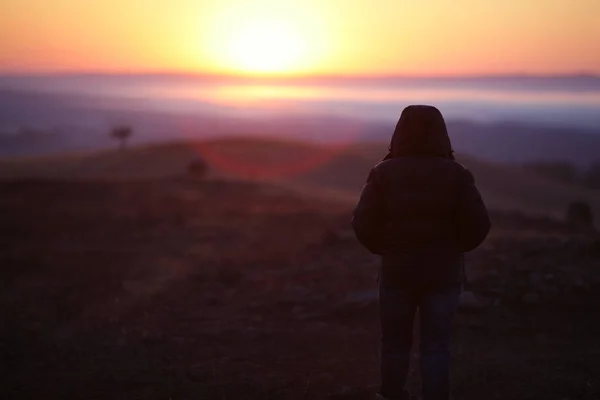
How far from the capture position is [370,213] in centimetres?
461

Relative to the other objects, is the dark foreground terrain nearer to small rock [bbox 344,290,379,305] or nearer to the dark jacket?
small rock [bbox 344,290,379,305]

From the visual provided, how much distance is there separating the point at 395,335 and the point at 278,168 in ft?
132

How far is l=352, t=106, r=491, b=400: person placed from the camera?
4.51 metres

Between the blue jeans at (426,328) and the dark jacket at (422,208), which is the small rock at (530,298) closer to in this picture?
the blue jeans at (426,328)

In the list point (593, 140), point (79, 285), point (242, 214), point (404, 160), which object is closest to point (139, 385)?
point (404, 160)

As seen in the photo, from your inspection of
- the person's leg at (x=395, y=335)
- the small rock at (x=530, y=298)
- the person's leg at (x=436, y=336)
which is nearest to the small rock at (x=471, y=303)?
the small rock at (x=530, y=298)

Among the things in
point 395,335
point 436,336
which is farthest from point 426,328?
point 395,335

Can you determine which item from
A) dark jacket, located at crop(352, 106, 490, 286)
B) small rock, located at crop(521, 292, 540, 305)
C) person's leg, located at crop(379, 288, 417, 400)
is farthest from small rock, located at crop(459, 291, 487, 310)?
dark jacket, located at crop(352, 106, 490, 286)

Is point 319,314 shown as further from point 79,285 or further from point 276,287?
point 79,285

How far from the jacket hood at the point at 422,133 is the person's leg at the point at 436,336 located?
810mm

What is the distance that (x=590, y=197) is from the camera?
35375 mm

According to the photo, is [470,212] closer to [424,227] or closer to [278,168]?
[424,227]

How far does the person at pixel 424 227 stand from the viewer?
14.8ft

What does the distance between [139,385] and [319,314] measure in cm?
244
